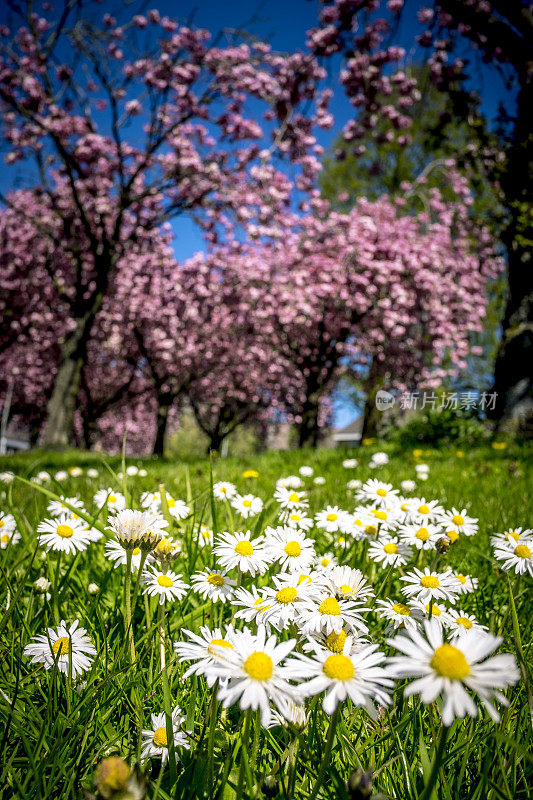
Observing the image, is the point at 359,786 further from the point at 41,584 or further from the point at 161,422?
the point at 161,422

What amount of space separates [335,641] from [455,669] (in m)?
0.29

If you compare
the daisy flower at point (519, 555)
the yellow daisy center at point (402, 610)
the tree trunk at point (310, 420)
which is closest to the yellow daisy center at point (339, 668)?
the yellow daisy center at point (402, 610)

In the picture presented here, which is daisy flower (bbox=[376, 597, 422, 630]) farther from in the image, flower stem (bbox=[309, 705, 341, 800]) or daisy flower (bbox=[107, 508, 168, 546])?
daisy flower (bbox=[107, 508, 168, 546])

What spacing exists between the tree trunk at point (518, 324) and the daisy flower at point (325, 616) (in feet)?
25.1

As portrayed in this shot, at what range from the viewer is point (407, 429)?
8.47 metres

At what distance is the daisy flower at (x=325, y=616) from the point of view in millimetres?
939

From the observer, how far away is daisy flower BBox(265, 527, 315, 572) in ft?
4.31

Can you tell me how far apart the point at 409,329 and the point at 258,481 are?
1157 cm

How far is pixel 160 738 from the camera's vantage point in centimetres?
94

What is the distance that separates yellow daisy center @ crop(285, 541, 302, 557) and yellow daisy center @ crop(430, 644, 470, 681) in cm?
70

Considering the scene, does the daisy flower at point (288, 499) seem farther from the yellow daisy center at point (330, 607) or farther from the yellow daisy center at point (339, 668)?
the yellow daisy center at point (339, 668)

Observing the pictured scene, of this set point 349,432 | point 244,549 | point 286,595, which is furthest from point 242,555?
point 349,432

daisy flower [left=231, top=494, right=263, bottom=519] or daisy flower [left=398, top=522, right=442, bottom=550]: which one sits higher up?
daisy flower [left=398, top=522, right=442, bottom=550]

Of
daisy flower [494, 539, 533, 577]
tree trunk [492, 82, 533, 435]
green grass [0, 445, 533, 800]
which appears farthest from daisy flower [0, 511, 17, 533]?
tree trunk [492, 82, 533, 435]
